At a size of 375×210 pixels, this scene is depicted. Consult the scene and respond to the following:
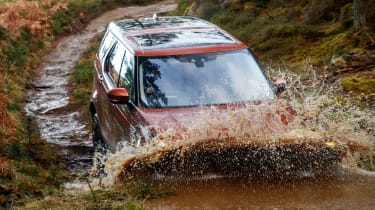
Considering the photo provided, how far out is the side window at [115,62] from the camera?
316 inches

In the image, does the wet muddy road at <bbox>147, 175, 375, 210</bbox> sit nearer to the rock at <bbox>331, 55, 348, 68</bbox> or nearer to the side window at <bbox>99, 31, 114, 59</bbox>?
the side window at <bbox>99, 31, 114, 59</bbox>

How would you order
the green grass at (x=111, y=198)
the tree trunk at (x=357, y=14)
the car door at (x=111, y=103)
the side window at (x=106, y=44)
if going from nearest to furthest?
the green grass at (x=111, y=198), the car door at (x=111, y=103), the side window at (x=106, y=44), the tree trunk at (x=357, y=14)

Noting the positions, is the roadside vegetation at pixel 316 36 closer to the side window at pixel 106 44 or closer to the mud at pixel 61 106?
the side window at pixel 106 44

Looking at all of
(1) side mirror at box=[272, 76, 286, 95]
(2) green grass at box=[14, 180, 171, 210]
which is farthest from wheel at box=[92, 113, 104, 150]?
(1) side mirror at box=[272, 76, 286, 95]

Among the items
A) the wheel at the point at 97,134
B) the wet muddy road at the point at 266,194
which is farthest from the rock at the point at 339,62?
the wet muddy road at the point at 266,194

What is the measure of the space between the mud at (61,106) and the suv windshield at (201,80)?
8.16 feet

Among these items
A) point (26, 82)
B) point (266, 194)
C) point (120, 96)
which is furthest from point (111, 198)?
point (26, 82)

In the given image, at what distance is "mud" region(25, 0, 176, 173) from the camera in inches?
398

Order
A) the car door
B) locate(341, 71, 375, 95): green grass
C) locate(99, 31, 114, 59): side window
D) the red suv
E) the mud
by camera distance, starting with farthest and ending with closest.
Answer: the mud < locate(341, 71, 375, 95): green grass < locate(99, 31, 114, 59): side window < the car door < the red suv

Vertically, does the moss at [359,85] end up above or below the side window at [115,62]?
below

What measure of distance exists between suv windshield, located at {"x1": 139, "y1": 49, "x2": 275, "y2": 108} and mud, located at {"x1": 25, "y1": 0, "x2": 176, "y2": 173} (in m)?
2.49

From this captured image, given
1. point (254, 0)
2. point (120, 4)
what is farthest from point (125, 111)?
point (120, 4)

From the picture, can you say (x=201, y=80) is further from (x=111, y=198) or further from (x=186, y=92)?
(x=111, y=198)

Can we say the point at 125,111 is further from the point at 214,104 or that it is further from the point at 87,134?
the point at 87,134
